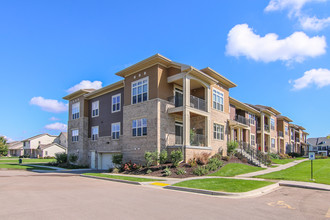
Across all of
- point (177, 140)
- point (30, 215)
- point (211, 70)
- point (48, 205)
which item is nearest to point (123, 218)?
point (30, 215)

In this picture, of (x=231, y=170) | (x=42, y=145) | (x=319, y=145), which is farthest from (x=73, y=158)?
(x=319, y=145)

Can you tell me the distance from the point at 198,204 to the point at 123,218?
3.12m

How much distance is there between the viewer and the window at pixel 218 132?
24.7 m

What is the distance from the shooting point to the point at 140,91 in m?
22.6

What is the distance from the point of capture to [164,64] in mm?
21531

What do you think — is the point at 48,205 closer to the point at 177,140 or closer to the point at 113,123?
the point at 177,140

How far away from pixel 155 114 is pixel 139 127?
99.0 inches

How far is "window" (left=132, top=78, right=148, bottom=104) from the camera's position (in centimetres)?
2205

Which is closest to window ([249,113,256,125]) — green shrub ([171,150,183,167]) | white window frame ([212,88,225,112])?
white window frame ([212,88,225,112])

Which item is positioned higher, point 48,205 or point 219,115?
point 219,115

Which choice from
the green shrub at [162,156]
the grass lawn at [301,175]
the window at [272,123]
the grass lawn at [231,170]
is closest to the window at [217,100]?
the grass lawn at [231,170]

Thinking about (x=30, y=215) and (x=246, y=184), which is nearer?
(x=30, y=215)

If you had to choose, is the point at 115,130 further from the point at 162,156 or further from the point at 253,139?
the point at 253,139

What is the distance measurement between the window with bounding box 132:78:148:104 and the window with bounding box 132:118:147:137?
1.95 m
